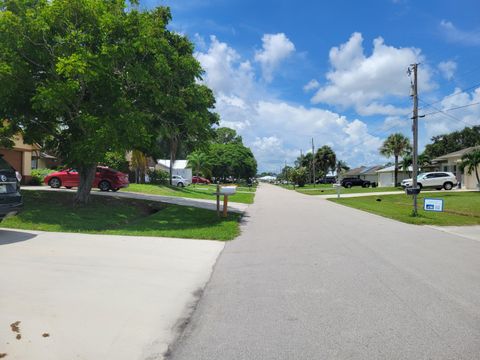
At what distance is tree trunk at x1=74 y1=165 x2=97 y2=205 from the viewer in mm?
16906

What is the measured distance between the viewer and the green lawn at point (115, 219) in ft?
38.1

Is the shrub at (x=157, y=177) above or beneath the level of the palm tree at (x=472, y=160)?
beneath

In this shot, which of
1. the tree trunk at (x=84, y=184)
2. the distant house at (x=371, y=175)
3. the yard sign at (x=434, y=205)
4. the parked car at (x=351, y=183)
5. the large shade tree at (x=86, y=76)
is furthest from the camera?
the distant house at (x=371, y=175)

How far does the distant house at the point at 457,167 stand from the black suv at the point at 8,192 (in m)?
38.8

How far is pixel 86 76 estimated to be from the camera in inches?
495

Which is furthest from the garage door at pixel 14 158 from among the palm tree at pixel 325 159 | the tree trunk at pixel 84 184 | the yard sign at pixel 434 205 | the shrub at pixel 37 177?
the palm tree at pixel 325 159

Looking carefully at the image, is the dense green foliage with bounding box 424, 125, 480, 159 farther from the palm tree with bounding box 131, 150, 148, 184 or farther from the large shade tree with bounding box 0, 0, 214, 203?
the large shade tree with bounding box 0, 0, 214, 203

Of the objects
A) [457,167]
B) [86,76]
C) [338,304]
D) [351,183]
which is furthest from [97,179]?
[351,183]

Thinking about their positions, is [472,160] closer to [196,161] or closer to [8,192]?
[8,192]

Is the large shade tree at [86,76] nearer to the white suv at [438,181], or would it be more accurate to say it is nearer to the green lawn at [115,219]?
the green lawn at [115,219]

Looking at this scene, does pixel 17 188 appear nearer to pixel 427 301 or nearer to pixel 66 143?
pixel 66 143

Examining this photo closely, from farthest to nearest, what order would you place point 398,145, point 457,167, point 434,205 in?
point 398,145
point 457,167
point 434,205

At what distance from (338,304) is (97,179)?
22125 mm

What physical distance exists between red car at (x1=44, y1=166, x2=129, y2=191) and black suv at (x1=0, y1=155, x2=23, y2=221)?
50.5 ft
